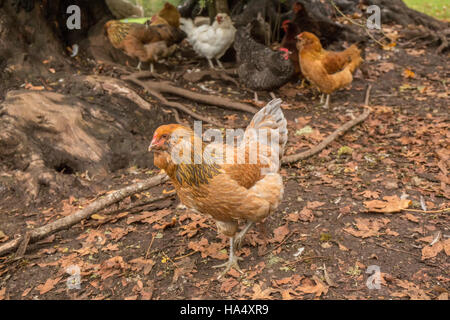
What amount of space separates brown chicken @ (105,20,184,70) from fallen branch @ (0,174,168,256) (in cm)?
362

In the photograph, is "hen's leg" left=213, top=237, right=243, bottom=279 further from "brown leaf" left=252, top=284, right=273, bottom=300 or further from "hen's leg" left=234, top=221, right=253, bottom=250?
"brown leaf" left=252, top=284, right=273, bottom=300

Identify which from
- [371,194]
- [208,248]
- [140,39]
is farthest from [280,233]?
[140,39]

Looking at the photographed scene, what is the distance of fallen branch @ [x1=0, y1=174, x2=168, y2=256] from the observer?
11.4 ft

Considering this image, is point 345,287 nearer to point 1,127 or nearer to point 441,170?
point 441,170

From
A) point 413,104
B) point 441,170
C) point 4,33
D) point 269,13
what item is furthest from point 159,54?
point 441,170

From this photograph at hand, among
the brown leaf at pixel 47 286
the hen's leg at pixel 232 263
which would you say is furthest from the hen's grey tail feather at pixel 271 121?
the brown leaf at pixel 47 286

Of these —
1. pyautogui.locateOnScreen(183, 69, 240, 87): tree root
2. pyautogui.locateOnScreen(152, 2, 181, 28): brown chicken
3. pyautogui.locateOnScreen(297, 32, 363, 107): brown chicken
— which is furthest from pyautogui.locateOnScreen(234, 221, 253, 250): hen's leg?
pyautogui.locateOnScreen(152, 2, 181, 28): brown chicken

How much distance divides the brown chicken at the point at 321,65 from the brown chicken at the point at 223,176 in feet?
11.3

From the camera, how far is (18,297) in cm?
310

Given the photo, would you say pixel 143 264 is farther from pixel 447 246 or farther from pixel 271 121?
pixel 447 246

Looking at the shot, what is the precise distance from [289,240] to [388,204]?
114 centimetres

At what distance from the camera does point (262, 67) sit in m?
6.63

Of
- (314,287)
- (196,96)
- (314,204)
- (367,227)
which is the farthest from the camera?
(196,96)
